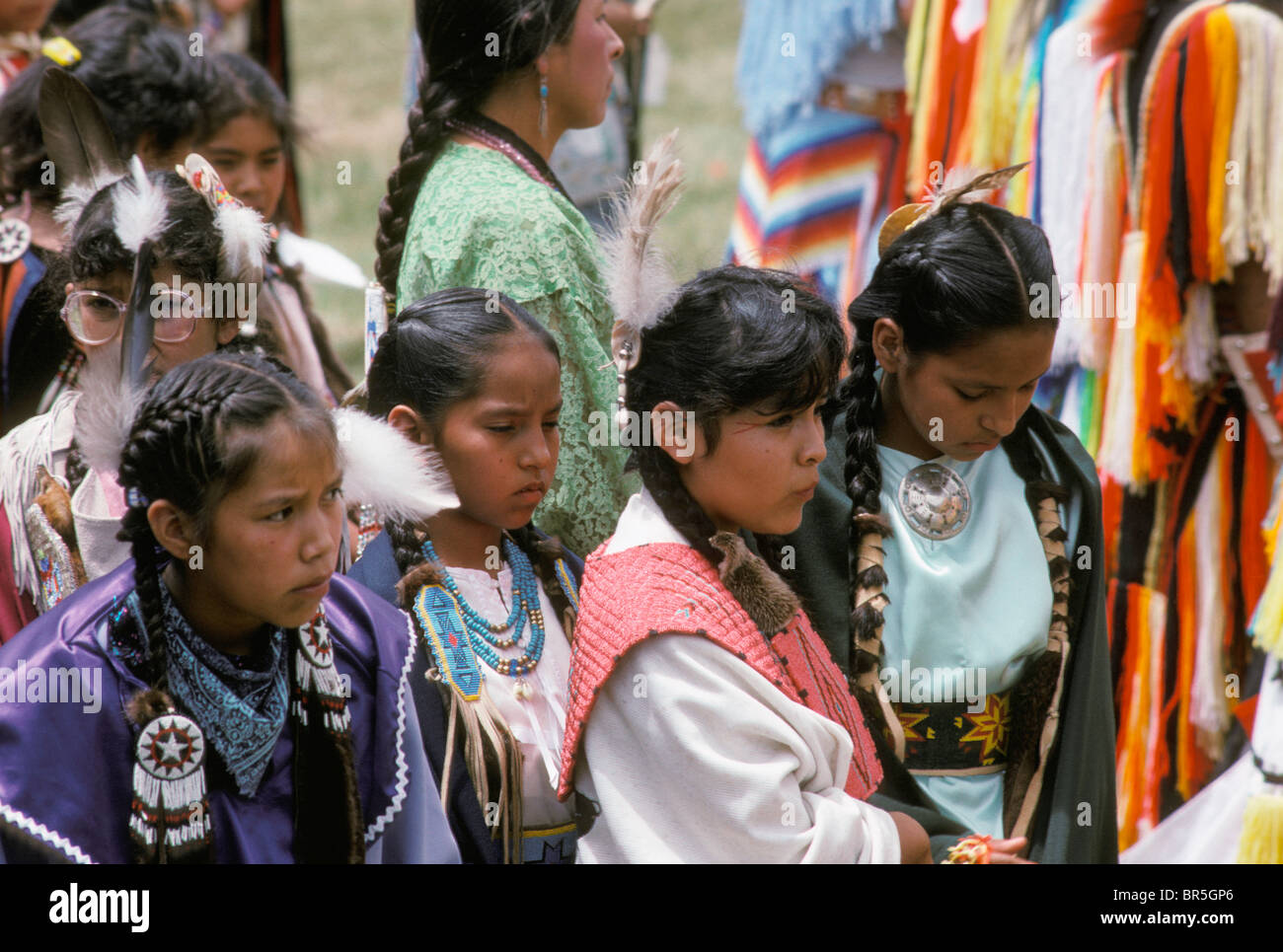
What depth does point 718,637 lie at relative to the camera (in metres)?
1.92

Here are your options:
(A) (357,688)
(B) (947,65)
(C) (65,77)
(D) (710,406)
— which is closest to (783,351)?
(D) (710,406)

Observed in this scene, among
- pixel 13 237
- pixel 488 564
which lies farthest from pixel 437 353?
pixel 13 237

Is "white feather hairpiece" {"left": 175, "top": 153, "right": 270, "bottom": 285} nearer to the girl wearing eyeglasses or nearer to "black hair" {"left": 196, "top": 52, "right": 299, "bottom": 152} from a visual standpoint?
the girl wearing eyeglasses

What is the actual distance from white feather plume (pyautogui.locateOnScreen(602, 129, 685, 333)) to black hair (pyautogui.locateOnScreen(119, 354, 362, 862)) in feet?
1.64

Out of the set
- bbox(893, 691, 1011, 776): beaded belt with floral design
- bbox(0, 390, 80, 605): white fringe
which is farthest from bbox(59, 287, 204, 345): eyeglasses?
bbox(893, 691, 1011, 776): beaded belt with floral design

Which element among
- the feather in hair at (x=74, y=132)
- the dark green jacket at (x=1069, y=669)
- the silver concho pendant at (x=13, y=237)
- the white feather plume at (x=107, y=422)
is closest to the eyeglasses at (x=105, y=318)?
the feather in hair at (x=74, y=132)

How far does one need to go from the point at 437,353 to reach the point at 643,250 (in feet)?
1.19

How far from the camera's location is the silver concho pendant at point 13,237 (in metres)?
3.10

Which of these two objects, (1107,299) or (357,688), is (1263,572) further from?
(357,688)

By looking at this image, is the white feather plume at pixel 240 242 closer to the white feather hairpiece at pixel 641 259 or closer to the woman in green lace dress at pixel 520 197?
the woman in green lace dress at pixel 520 197

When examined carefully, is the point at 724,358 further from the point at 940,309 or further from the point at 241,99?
the point at 241,99

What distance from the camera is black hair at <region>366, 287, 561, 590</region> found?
2.26 meters

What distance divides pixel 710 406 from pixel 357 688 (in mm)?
610

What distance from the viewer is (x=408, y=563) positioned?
222cm
